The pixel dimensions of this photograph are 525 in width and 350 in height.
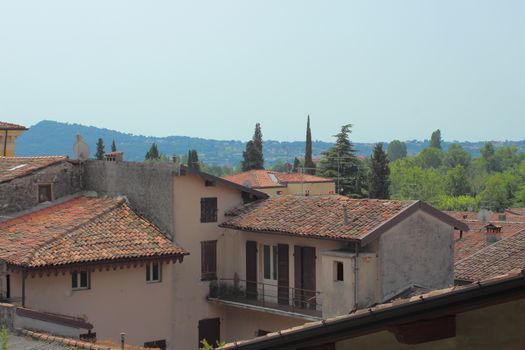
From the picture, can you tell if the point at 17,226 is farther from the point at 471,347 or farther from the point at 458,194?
the point at 458,194

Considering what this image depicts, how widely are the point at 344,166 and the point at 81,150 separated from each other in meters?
57.9

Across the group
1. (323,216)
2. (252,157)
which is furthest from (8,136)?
(252,157)

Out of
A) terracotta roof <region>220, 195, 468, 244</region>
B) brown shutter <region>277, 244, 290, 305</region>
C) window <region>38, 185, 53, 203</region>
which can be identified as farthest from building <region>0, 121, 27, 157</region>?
brown shutter <region>277, 244, 290, 305</region>

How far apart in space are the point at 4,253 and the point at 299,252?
9.02m

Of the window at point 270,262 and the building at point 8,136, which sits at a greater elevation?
the building at point 8,136

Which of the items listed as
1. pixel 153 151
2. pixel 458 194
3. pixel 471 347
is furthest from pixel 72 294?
pixel 458 194

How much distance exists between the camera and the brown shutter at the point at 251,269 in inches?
1259

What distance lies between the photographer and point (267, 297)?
103 ft

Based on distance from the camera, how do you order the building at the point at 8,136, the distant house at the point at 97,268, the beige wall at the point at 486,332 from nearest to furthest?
the beige wall at the point at 486,332
the distant house at the point at 97,268
the building at the point at 8,136

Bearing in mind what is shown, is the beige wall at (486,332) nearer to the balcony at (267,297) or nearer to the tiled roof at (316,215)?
the tiled roof at (316,215)

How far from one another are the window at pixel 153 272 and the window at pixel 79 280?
222 centimetres

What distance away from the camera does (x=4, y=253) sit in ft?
93.5

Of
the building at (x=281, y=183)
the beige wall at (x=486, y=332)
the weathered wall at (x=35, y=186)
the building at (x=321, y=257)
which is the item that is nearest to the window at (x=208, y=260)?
the building at (x=321, y=257)

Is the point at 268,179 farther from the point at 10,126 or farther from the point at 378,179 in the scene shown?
the point at 10,126
